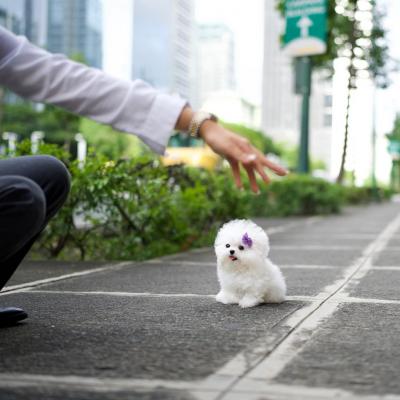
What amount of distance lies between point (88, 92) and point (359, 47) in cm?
2981

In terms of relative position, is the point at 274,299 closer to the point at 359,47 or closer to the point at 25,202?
the point at 25,202

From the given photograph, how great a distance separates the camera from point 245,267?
14.6 feet

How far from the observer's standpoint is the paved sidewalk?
267 cm

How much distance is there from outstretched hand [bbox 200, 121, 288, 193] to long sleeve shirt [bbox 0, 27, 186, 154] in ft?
→ 0.65

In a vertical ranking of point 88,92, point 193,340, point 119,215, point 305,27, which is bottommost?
point 193,340

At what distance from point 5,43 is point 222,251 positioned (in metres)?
1.84

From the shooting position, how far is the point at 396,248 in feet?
30.7

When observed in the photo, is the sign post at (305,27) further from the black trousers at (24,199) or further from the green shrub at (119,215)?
the black trousers at (24,199)

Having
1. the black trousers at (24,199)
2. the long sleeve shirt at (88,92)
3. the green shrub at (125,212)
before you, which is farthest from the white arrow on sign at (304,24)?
the long sleeve shirt at (88,92)

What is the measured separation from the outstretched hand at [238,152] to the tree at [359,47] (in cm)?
2555

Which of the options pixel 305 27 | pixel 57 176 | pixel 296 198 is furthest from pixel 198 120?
pixel 296 198

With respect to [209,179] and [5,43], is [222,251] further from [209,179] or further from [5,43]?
[209,179]

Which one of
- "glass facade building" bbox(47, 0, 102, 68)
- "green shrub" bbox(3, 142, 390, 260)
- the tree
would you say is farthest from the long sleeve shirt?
→ "glass facade building" bbox(47, 0, 102, 68)

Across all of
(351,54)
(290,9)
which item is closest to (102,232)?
(290,9)
